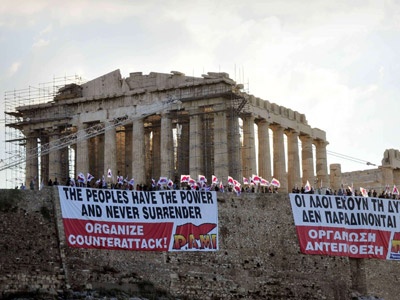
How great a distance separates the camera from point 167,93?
3984 inches

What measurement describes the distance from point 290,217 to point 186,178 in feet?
27.1

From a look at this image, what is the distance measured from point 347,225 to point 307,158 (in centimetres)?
3037

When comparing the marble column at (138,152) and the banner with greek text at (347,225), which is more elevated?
the marble column at (138,152)

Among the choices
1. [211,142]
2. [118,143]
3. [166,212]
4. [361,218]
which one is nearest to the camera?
[166,212]

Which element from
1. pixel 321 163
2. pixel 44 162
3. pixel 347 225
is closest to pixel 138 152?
pixel 44 162

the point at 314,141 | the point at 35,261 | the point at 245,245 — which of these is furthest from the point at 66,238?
the point at 314,141

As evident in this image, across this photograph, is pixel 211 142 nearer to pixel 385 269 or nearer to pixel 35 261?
pixel 385 269

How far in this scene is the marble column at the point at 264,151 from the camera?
103250 millimetres

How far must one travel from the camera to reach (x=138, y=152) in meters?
102

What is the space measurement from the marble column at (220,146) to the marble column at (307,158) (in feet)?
49.3

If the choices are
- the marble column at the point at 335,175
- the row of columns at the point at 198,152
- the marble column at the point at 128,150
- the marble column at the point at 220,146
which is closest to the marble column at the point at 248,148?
the row of columns at the point at 198,152

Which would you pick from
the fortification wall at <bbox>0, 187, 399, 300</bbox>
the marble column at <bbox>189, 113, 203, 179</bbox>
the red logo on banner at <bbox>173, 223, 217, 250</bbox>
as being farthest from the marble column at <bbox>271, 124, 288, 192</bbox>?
the red logo on banner at <bbox>173, 223, 217, 250</bbox>

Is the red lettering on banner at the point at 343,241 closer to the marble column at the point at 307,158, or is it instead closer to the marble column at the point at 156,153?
the marble column at the point at 156,153

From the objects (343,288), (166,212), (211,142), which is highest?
(211,142)
